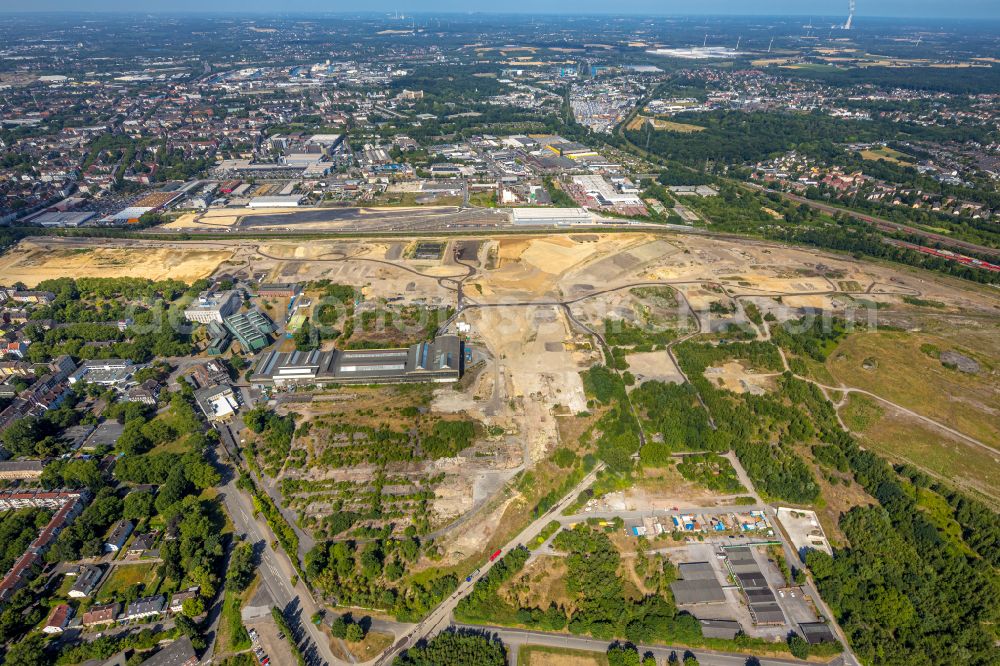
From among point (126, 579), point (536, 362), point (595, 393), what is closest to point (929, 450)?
point (595, 393)

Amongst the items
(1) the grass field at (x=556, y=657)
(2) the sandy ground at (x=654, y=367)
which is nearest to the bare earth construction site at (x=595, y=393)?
(2) the sandy ground at (x=654, y=367)

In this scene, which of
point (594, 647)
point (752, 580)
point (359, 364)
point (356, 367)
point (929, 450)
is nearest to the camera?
point (594, 647)

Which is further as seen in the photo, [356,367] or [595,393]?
[356,367]

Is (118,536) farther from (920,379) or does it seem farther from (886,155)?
(886,155)

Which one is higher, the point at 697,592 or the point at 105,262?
the point at 105,262

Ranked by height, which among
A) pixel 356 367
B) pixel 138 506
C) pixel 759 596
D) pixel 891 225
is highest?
pixel 891 225

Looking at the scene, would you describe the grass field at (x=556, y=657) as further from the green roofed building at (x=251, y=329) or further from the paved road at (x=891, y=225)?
the paved road at (x=891, y=225)

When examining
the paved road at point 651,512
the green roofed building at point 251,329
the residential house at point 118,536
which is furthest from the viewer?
the green roofed building at point 251,329
